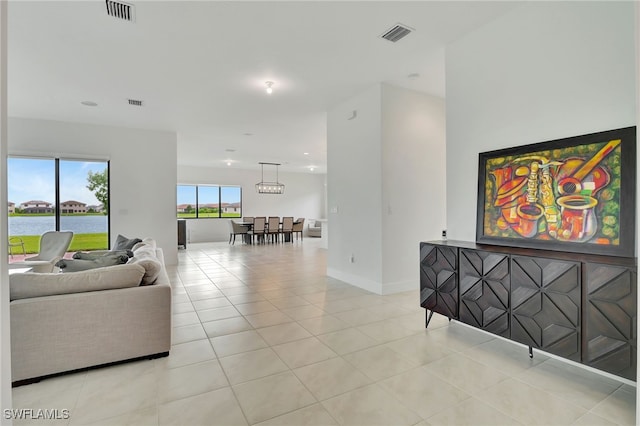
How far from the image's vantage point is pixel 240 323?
10.9 feet

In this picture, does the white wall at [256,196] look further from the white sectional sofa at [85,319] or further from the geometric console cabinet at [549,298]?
the geometric console cabinet at [549,298]

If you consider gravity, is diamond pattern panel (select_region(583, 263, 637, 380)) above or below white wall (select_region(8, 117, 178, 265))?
below

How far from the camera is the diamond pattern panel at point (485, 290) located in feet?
8.04

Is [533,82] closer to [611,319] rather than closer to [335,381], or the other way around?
[611,319]

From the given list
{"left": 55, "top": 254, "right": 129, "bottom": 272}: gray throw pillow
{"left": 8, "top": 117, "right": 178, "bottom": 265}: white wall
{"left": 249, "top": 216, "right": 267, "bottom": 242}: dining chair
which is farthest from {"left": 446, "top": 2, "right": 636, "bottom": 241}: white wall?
{"left": 249, "top": 216, "right": 267, "bottom": 242}: dining chair

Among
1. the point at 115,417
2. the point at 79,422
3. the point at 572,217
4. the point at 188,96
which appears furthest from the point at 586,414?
the point at 188,96

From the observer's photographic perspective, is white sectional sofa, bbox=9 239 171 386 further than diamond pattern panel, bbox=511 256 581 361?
Yes

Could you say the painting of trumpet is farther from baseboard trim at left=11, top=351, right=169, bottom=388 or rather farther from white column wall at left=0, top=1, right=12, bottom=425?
white column wall at left=0, top=1, right=12, bottom=425

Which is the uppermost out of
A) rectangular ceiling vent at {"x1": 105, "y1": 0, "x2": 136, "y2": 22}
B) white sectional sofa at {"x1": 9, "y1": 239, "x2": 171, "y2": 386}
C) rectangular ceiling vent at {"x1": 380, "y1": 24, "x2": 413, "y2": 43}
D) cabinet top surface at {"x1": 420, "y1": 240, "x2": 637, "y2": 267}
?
rectangular ceiling vent at {"x1": 380, "y1": 24, "x2": 413, "y2": 43}

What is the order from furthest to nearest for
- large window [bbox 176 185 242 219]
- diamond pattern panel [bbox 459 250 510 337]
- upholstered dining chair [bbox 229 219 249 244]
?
large window [bbox 176 185 242 219] → upholstered dining chair [bbox 229 219 249 244] → diamond pattern panel [bbox 459 250 510 337]

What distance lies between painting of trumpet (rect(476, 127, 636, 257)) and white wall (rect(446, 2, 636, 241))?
127mm

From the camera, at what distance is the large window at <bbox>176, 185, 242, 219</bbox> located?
11.9 meters

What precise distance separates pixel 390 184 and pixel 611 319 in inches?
112

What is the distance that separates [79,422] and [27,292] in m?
1.08
